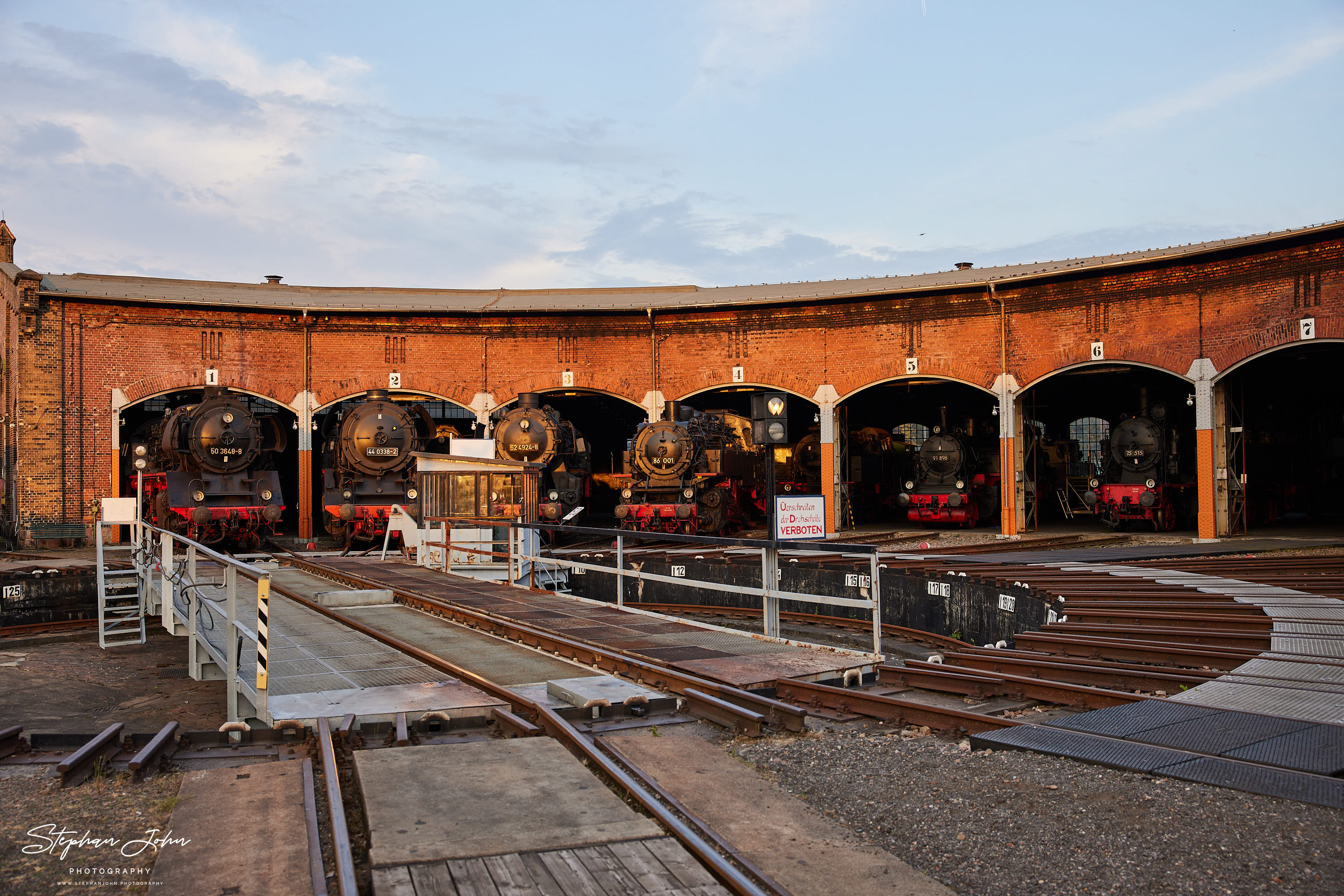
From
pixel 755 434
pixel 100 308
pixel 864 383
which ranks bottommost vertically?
pixel 755 434

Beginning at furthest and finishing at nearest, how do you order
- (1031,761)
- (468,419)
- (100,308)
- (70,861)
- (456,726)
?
(468,419) → (100,308) → (456,726) → (1031,761) → (70,861)

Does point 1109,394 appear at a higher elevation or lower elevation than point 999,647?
higher

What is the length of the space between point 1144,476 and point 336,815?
25.4 metres

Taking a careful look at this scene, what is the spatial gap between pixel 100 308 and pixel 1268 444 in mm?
33303

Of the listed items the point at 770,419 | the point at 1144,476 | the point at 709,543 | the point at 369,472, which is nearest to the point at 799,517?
the point at 770,419

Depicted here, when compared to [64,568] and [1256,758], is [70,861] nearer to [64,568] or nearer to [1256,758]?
[1256,758]

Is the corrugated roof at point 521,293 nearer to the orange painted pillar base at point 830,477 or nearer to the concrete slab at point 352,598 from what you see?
the orange painted pillar base at point 830,477

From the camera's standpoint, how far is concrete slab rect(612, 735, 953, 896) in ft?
12.9

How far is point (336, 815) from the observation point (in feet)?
14.7

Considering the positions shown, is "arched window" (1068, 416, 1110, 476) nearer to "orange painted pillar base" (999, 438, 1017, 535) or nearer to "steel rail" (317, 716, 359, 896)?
"orange painted pillar base" (999, 438, 1017, 535)

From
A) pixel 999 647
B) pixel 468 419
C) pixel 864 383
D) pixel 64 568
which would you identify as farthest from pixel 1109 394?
pixel 64 568

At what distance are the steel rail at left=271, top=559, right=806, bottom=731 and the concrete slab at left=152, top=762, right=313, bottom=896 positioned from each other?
197cm

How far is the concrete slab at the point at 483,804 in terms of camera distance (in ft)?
13.7

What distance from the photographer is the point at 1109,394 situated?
115ft
